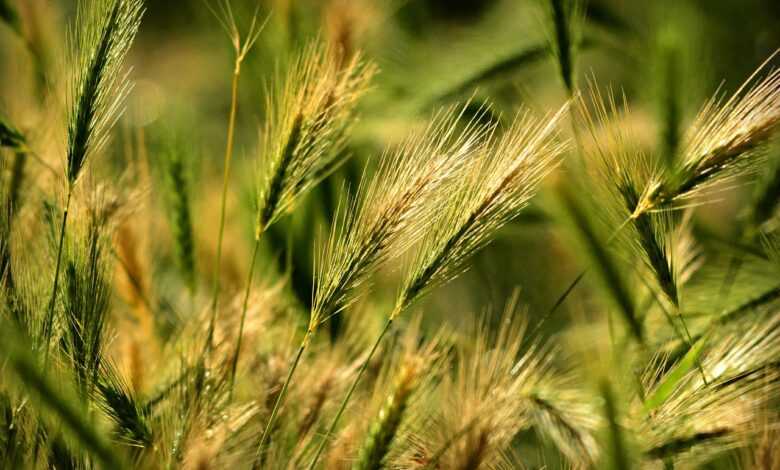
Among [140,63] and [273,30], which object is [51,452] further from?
[140,63]

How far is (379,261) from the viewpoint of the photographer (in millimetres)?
525

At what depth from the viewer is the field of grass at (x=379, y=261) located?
0.50m

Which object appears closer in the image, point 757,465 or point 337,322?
point 757,465

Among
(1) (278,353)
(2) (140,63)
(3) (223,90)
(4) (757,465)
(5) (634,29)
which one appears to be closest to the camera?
(4) (757,465)

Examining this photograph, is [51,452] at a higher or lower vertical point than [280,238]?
lower

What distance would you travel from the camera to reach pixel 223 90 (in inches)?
63.3

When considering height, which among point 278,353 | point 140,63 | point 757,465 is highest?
point 140,63

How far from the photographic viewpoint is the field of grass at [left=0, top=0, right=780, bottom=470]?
0.50 m

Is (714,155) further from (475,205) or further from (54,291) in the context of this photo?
(54,291)

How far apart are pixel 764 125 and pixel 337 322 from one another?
1.24 ft

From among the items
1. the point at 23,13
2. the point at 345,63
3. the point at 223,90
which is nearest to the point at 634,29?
the point at 345,63

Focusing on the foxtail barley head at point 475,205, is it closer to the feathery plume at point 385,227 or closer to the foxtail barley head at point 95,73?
the feathery plume at point 385,227

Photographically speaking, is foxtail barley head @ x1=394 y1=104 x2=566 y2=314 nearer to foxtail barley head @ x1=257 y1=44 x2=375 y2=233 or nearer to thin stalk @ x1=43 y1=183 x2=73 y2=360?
foxtail barley head @ x1=257 y1=44 x2=375 y2=233

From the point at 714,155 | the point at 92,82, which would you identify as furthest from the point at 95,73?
the point at 714,155
